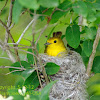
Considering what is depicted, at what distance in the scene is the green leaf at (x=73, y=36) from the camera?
2.08 m

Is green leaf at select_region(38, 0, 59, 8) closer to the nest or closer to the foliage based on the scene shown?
the foliage

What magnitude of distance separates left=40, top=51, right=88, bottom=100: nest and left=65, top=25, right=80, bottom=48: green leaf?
368mm

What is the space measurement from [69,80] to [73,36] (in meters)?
0.50

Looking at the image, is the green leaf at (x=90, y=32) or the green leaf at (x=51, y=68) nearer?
the green leaf at (x=51, y=68)

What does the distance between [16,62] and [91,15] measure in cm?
86

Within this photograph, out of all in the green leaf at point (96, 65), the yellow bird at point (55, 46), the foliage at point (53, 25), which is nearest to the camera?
the foliage at point (53, 25)

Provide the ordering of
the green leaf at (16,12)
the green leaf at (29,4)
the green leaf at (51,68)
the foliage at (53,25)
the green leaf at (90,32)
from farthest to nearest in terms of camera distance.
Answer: the green leaf at (90,32)
the green leaf at (51,68)
the foliage at (53,25)
the green leaf at (16,12)
the green leaf at (29,4)

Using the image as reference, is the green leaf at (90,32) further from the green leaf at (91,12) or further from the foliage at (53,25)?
the green leaf at (91,12)

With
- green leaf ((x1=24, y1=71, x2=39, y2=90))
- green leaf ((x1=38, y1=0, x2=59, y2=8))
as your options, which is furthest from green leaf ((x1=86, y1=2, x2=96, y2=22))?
green leaf ((x1=24, y1=71, x2=39, y2=90))

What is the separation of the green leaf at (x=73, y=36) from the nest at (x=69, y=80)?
368 millimetres

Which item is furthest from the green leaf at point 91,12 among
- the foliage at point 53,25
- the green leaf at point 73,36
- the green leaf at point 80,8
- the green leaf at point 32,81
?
the green leaf at point 32,81

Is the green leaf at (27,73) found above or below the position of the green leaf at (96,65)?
above

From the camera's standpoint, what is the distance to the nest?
216 cm

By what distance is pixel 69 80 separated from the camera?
2268mm
